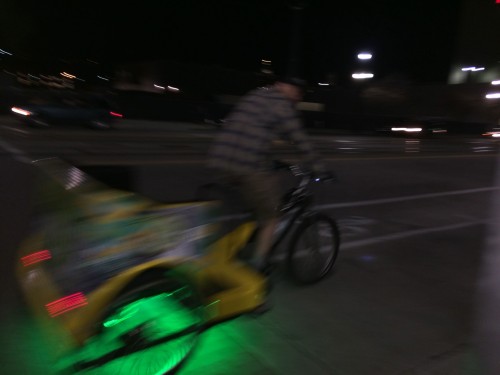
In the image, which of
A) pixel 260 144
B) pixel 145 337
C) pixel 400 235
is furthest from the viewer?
pixel 400 235

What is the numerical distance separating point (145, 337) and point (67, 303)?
1.72 feet

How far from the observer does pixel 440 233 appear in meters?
6.64

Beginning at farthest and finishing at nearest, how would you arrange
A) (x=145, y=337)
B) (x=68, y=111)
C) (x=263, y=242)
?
1. (x=68, y=111)
2. (x=263, y=242)
3. (x=145, y=337)

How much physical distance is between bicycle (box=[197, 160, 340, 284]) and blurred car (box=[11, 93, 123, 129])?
628 inches

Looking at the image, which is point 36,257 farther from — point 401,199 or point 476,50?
point 476,50

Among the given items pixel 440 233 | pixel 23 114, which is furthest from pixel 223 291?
pixel 23 114

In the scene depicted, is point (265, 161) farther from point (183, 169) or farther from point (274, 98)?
point (183, 169)

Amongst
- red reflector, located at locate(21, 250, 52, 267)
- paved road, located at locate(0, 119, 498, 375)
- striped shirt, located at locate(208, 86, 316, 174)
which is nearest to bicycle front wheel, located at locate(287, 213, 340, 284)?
paved road, located at locate(0, 119, 498, 375)

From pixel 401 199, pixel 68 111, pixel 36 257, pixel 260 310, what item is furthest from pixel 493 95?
pixel 36 257

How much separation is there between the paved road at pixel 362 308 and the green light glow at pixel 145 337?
205 millimetres

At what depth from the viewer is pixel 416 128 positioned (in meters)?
29.9

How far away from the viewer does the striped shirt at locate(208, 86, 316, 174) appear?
11.9ft

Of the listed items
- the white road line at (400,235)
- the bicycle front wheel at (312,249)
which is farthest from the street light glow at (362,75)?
the bicycle front wheel at (312,249)

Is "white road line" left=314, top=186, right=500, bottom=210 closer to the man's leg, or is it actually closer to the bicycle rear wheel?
the man's leg
